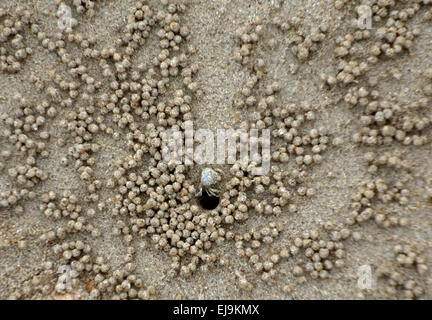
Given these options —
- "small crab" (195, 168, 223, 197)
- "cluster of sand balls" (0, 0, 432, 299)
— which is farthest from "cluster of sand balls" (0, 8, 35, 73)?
"small crab" (195, 168, 223, 197)

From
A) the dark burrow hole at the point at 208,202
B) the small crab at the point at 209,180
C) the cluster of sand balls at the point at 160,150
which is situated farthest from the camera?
the dark burrow hole at the point at 208,202

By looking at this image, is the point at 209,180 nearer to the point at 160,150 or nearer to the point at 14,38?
the point at 160,150

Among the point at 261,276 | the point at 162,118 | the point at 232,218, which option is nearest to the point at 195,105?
the point at 162,118

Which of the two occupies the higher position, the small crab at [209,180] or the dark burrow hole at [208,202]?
the small crab at [209,180]

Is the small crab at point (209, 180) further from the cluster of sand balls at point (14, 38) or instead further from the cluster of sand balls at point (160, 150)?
the cluster of sand balls at point (14, 38)

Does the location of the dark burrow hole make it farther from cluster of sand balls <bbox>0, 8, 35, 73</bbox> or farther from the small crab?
cluster of sand balls <bbox>0, 8, 35, 73</bbox>

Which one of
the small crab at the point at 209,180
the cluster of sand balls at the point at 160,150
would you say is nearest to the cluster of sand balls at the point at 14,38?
the cluster of sand balls at the point at 160,150
